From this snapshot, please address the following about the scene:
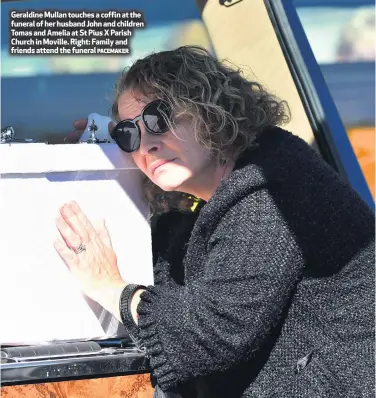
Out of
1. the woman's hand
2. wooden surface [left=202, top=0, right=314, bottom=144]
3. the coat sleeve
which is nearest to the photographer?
the coat sleeve

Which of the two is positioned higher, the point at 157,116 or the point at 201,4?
the point at 157,116

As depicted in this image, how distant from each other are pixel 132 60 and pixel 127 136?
1.42m

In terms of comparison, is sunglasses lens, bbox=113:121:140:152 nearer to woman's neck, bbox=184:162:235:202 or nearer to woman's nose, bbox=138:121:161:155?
woman's nose, bbox=138:121:161:155

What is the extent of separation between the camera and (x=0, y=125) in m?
3.01

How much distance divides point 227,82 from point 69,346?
29.4 inches

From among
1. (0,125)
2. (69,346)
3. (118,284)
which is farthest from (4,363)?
(0,125)

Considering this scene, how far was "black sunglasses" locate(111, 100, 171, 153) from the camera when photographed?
1.74 meters

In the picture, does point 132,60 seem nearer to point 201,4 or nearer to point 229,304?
point 201,4

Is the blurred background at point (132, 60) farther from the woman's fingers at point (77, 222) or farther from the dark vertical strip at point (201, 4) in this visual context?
the woman's fingers at point (77, 222)

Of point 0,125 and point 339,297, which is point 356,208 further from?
point 0,125

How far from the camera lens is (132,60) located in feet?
10.3


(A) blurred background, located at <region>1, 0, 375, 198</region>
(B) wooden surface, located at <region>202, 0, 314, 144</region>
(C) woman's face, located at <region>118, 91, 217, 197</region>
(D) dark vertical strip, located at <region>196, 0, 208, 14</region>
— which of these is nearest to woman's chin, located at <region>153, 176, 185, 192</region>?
(C) woman's face, located at <region>118, 91, 217, 197</region>

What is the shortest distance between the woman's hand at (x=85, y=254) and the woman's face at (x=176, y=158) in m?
0.20

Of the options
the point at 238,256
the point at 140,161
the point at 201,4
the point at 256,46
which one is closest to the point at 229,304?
the point at 238,256
